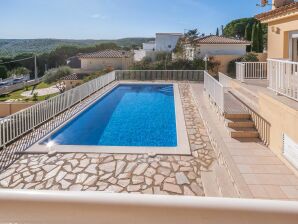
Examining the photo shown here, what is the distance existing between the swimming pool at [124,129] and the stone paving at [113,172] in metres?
0.42

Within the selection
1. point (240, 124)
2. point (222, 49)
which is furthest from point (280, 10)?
point (222, 49)

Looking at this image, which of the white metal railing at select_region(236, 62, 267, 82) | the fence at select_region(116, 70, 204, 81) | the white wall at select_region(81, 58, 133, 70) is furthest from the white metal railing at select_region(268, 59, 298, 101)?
the white wall at select_region(81, 58, 133, 70)

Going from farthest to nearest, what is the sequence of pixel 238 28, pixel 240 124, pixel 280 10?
pixel 238 28, pixel 280 10, pixel 240 124

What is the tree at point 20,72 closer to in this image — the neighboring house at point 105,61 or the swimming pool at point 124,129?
the neighboring house at point 105,61

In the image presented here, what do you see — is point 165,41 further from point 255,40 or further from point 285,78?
point 285,78

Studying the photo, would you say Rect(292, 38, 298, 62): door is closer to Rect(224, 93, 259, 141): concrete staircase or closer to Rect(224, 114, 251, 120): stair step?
Rect(224, 93, 259, 141): concrete staircase

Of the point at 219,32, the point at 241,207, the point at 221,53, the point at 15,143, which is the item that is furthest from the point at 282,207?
the point at 219,32

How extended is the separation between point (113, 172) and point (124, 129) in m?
3.73

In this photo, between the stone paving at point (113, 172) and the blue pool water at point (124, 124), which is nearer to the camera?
the stone paving at point (113, 172)

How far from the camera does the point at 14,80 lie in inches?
1704

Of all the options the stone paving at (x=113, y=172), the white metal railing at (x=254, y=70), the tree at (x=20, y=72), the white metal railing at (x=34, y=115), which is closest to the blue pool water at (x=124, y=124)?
the white metal railing at (x=34, y=115)

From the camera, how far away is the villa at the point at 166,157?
3.02 feet

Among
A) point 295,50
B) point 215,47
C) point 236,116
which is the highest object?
point 215,47

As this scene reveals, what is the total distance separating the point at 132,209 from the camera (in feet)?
3.05
